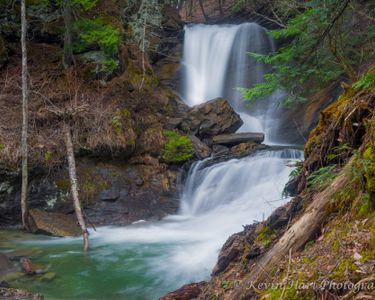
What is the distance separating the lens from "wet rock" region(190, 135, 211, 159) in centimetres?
1326

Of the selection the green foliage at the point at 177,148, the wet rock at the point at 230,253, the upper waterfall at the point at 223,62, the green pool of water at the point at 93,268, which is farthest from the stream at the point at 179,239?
the upper waterfall at the point at 223,62

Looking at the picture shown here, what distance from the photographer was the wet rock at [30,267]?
6.67 metres

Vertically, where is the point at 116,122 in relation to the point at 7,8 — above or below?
below

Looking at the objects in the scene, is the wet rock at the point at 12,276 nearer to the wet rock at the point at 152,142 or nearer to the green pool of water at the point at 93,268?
the green pool of water at the point at 93,268

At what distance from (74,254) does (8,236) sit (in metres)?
2.28

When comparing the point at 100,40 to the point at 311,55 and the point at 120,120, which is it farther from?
the point at 311,55

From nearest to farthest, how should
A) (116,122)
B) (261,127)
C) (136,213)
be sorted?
(136,213) → (116,122) → (261,127)

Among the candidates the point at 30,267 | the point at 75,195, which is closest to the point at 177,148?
the point at 75,195

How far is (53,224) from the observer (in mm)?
9531

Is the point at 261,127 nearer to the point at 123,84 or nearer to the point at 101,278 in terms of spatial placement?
the point at 123,84

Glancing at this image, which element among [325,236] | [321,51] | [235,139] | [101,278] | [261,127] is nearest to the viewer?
[325,236]

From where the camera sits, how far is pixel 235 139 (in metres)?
14.0

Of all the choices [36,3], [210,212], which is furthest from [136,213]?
[36,3]

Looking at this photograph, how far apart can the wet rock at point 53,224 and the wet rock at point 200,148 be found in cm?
501
